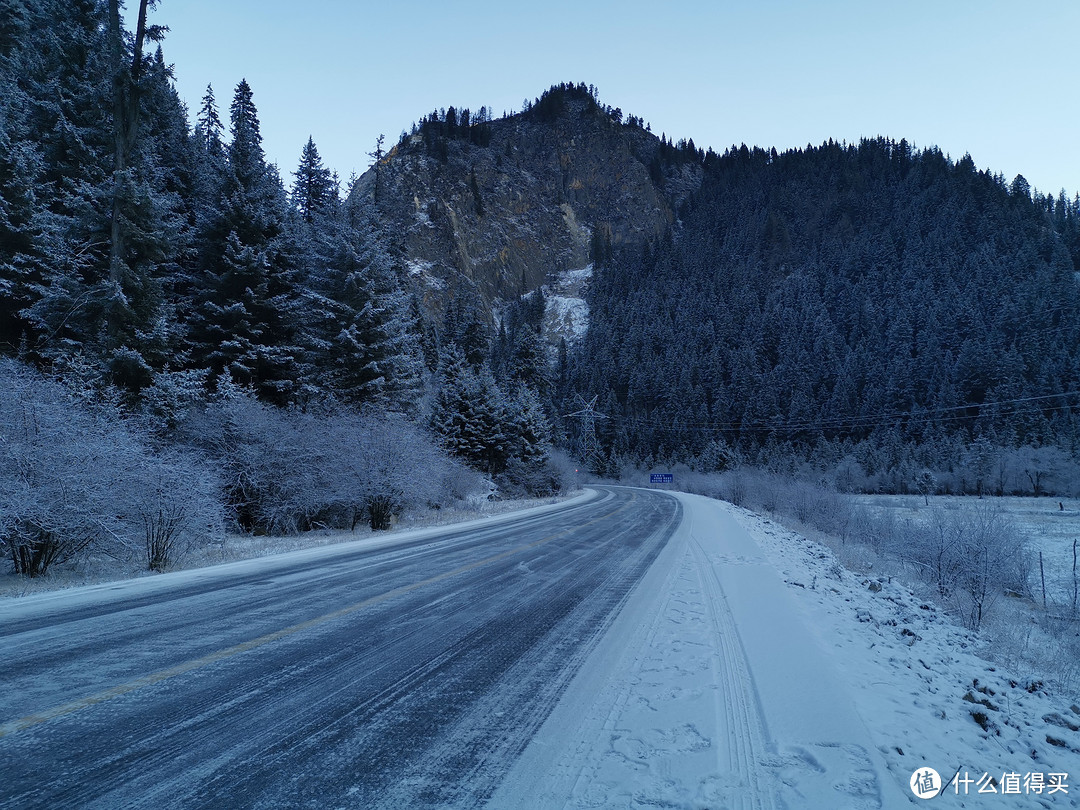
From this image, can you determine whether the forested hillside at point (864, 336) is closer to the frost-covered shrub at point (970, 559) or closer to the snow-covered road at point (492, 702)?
the frost-covered shrub at point (970, 559)

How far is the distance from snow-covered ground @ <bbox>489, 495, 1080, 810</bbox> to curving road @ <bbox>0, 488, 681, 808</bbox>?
1.09 feet

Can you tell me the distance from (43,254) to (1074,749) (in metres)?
25.3

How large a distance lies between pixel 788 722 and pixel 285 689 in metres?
3.54

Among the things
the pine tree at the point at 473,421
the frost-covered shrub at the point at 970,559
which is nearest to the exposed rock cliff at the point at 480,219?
the pine tree at the point at 473,421

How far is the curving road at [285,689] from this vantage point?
247 centimetres

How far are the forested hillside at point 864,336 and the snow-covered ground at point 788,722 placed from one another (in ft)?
226

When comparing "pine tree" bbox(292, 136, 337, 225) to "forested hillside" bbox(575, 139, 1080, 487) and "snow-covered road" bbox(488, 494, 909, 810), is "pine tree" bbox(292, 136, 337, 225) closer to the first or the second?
"snow-covered road" bbox(488, 494, 909, 810)

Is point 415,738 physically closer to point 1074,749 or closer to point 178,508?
point 1074,749

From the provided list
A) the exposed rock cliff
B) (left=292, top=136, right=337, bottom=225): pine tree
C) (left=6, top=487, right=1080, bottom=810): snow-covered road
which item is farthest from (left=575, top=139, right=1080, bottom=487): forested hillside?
(left=6, top=487, right=1080, bottom=810): snow-covered road

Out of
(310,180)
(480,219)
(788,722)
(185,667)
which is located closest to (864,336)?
(480,219)

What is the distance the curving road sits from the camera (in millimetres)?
2469

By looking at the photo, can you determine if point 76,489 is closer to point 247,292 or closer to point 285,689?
point 285,689

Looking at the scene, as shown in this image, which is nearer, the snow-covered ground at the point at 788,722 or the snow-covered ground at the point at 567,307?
the snow-covered ground at the point at 788,722

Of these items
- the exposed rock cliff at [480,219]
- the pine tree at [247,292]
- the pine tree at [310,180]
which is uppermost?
the exposed rock cliff at [480,219]
